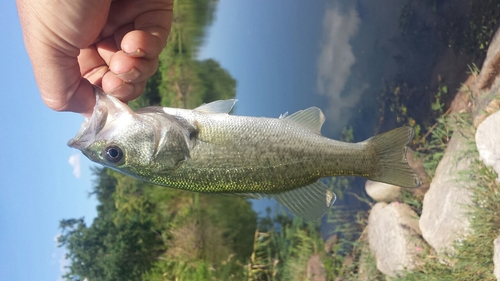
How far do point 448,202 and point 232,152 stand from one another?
9.26 feet

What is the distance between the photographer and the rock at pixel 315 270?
17.2 feet

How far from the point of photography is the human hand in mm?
1540

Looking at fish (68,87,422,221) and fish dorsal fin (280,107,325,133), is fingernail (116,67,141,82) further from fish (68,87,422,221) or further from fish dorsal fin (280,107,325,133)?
fish dorsal fin (280,107,325,133)

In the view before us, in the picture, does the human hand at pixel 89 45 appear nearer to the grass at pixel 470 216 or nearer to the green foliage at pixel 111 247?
the grass at pixel 470 216

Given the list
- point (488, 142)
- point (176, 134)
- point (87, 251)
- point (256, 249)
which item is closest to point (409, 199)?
point (488, 142)

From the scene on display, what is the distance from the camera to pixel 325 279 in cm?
520

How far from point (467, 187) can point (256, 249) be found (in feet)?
12.5

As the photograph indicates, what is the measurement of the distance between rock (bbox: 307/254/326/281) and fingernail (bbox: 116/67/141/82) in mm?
4406

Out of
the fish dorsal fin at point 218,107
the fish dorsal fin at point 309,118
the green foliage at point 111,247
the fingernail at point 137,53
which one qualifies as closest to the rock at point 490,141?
the fish dorsal fin at point 309,118

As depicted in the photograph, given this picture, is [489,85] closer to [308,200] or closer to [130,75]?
[308,200]

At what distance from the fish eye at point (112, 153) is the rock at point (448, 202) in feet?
10.2

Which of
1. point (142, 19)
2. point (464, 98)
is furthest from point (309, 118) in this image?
point (464, 98)

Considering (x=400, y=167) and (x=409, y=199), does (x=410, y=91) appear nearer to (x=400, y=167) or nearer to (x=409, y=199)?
(x=409, y=199)

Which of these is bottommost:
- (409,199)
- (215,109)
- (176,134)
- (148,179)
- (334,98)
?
(148,179)
